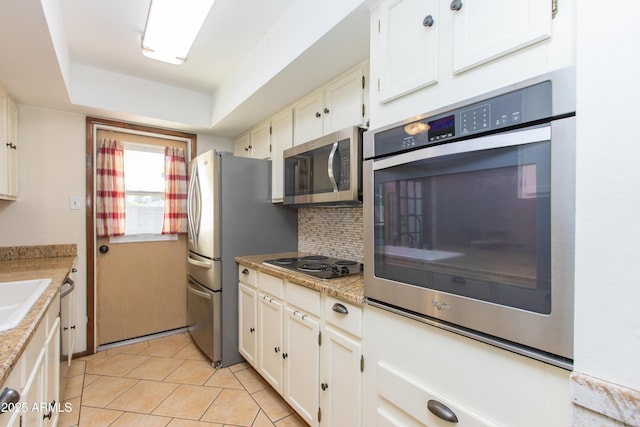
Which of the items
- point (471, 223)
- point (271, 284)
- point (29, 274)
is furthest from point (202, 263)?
point (471, 223)

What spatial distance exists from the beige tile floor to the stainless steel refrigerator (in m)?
0.22

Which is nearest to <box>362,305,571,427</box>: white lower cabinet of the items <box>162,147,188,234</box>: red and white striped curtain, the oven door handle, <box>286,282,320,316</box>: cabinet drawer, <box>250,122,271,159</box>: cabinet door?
<box>286,282,320,316</box>: cabinet drawer

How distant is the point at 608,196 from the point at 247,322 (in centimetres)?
223

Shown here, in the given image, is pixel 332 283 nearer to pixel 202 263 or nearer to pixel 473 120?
pixel 473 120

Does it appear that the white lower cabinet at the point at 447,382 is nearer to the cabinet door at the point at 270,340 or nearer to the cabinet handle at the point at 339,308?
the cabinet handle at the point at 339,308

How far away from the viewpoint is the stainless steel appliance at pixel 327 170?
65.4 inches

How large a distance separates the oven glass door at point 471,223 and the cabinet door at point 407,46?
0.30m

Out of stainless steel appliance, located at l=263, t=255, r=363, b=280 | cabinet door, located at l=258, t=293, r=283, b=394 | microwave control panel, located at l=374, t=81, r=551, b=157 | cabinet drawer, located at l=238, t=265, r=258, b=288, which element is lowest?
cabinet door, located at l=258, t=293, r=283, b=394

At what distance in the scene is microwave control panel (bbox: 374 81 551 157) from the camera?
775 mm

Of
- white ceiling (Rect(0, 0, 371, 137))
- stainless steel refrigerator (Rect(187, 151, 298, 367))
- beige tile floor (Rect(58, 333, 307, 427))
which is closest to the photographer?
white ceiling (Rect(0, 0, 371, 137))

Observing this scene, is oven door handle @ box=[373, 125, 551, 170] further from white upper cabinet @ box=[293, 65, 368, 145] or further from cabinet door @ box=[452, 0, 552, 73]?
white upper cabinet @ box=[293, 65, 368, 145]

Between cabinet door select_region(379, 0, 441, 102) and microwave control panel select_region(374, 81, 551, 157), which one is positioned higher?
cabinet door select_region(379, 0, 441, 102)

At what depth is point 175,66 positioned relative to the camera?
8.00 ft

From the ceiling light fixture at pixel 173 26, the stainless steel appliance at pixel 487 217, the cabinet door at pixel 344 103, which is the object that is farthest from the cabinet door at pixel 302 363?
the ceiling light fixture at pixel 173 26
